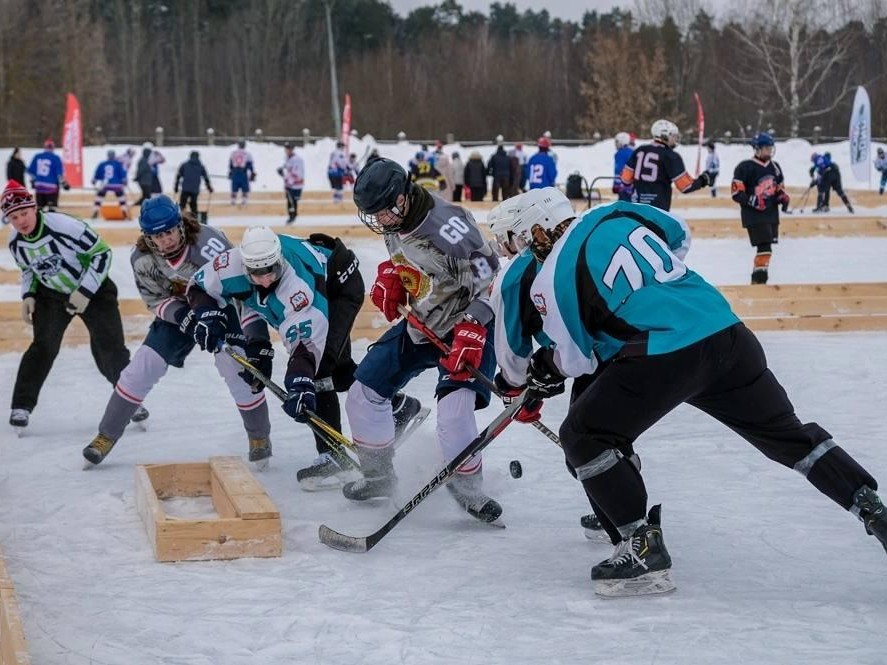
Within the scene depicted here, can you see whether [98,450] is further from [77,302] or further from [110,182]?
[110,182]

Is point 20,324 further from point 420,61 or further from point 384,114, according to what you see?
point 420,61

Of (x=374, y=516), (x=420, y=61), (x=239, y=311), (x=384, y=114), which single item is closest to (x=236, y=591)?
(x=374, y=516)

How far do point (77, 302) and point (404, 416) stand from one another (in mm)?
1758

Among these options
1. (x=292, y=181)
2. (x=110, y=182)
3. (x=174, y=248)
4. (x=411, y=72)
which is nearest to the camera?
(x=174, y=248)

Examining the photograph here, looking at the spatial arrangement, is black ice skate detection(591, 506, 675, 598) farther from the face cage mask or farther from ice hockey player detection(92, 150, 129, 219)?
ice hockey player detection(92, 150, 129, 219)

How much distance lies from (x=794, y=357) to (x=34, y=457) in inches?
172

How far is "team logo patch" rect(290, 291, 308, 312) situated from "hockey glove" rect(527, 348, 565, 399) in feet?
4.20

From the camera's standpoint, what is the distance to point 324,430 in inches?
181

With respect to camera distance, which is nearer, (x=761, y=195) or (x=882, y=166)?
(x=761, y=195)

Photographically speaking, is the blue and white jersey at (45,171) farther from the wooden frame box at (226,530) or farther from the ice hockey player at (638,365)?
the ice hockey player at (638,365)

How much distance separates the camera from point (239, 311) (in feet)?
15.9

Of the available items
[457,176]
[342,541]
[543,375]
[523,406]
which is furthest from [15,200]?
[457,176]

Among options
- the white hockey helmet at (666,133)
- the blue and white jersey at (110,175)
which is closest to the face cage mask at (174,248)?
the white hockey helmet at (666,133)

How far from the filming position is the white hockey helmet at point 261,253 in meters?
4.27
